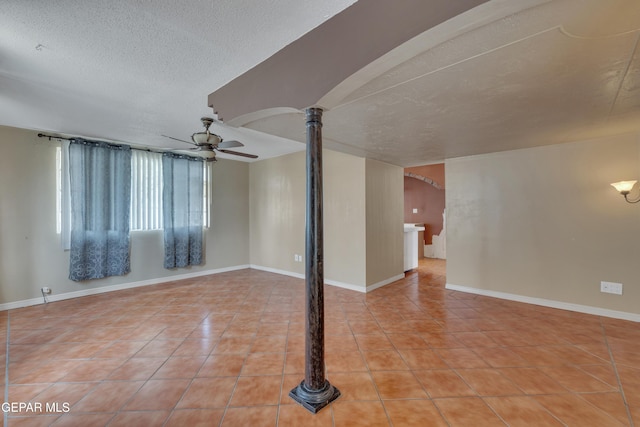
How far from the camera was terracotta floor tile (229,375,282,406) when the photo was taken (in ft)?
5.72

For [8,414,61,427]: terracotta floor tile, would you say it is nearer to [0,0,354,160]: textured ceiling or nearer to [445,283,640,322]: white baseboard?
[0,0,354,160]: textured ceiling

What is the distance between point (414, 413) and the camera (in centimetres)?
164

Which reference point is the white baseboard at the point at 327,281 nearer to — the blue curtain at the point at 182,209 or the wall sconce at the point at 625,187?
the blue curtain at the point at 182,209

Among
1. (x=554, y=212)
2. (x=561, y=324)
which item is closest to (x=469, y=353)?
(x=561, y=324)

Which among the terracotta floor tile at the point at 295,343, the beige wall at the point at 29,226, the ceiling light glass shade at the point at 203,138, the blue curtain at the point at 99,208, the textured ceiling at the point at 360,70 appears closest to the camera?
the textured ceiling at the point at 360,70

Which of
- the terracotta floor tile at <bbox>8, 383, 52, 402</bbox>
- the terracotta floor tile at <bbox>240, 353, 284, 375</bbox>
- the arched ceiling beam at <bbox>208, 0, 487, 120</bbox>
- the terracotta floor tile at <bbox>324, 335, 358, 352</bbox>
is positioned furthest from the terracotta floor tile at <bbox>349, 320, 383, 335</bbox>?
the terracotta floor tile at <bbox>8, 383, 52, 402</bbox>

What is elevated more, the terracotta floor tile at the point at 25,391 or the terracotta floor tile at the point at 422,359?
the terracotta floor tile at the point at 25,391

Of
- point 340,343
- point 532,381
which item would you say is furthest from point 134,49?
point 532,381

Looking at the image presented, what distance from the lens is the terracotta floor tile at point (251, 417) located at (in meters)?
1.56

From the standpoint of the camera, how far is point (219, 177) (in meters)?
5.57

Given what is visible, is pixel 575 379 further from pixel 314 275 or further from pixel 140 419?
pixel 140 419

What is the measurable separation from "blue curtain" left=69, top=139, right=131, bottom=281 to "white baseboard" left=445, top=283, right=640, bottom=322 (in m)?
5.50

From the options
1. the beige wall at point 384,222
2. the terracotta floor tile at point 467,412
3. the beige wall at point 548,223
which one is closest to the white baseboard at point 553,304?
the beige wall at point 548,223

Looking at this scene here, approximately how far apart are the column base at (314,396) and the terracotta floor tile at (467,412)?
0.69 m
